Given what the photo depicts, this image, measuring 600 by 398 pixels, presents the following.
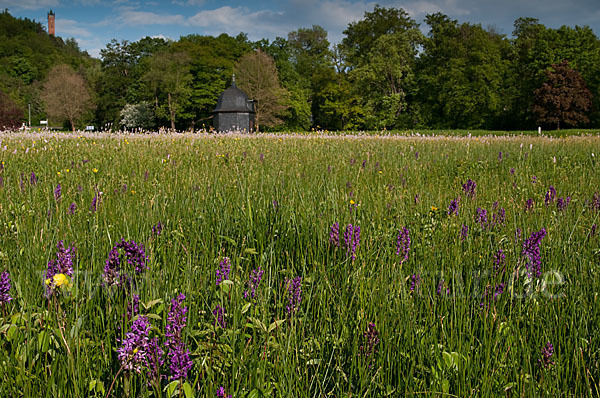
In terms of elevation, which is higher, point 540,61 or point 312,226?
point 540,61

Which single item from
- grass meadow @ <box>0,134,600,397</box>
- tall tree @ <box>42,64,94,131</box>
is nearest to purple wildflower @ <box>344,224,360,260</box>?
grass meadow @ <box>0,134,600,397</box>

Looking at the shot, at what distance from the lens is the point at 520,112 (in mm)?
49750

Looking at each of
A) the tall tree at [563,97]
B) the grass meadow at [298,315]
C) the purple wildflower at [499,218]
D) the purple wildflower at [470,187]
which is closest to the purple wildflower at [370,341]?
the grass meadow at [298,315]

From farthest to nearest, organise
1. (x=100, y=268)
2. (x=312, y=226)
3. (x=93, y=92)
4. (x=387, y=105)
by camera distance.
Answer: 1. (x=93, y=92)
2. (x=387, y=105)
3. (x=312, y=226)
4. (x=100, y=268)

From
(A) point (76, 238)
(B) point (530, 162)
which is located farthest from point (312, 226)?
(B) point (530, 162)

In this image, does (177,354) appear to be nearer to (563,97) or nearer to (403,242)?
(403,242)

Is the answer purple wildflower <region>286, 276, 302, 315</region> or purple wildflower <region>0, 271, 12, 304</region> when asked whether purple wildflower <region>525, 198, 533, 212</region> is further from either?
purple wildflower <region>0, 271, 12, 304</region>

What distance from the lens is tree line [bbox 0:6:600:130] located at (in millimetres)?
48344

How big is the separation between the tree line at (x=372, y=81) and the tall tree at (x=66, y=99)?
0.52 ft

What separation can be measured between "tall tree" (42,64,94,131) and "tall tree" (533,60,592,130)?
6200cm

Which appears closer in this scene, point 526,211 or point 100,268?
point 100,268

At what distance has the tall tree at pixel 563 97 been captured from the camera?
1772 inches

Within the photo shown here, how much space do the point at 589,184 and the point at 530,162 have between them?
299cm

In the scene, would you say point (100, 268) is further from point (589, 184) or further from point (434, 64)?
point (434, 64)
